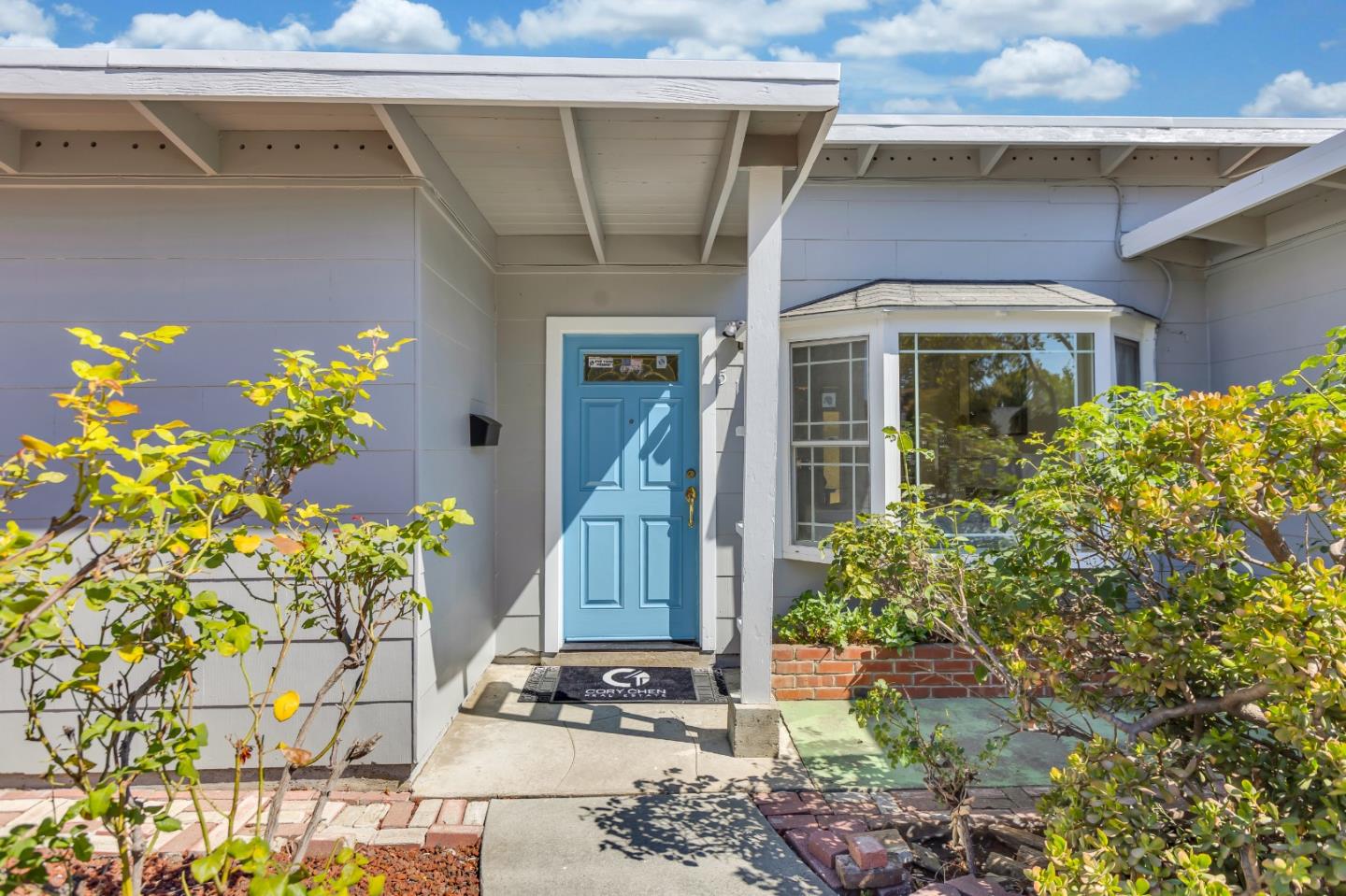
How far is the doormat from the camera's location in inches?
154

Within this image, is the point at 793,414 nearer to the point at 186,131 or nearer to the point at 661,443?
the point at 661,443

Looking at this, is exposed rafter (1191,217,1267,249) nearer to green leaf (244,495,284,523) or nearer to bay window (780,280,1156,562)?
bay window (780,280,1156,562)

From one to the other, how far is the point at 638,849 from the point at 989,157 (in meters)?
4.40

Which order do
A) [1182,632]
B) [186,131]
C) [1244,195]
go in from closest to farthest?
[1182,632] < [186,131] < [1244,195]

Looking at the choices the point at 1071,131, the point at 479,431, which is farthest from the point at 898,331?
the point at 479,431

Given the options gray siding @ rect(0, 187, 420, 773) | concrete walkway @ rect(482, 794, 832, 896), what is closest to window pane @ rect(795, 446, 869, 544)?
concrete walkway @ rect(482, 794, 832, 896)

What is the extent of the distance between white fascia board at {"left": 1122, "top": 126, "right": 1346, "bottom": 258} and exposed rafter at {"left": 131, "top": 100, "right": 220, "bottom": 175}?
16.1 ft

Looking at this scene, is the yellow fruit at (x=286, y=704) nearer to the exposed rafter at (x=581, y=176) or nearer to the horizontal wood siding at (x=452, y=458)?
the horizontal wood siding at (x=452, y=458)

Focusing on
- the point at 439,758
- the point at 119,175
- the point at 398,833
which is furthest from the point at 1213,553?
the point at 119,175

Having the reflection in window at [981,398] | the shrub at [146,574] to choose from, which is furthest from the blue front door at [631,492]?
the shrub at [146,574]

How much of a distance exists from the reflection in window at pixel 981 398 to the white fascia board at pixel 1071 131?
122 centimetres

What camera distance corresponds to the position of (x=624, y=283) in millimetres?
4629

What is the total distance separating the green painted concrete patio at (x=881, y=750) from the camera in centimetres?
302

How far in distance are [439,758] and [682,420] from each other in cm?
241
